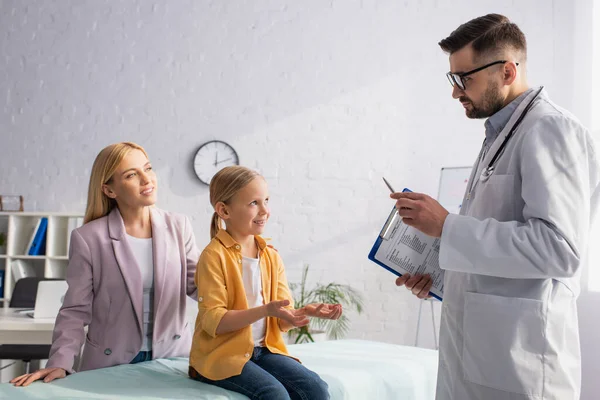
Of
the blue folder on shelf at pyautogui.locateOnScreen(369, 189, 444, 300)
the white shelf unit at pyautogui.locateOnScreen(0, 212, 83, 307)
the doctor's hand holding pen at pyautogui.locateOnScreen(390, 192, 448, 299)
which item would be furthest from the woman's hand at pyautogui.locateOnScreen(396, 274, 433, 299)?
the white shelf unit at pyautogui.locateOnScreen(0, 212, 83, 307)

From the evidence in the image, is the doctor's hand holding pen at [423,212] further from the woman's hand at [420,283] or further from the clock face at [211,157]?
the clock face at [211,157]

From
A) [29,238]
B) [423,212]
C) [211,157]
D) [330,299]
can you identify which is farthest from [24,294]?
[423,212]

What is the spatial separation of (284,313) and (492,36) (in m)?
0.96

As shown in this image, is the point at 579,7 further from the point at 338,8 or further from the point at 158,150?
the point at 158,150

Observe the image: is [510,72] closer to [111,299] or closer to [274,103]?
[111,299]

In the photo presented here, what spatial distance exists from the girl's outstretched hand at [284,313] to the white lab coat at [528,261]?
1.55 ft

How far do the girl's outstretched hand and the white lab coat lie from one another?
472 millimetres

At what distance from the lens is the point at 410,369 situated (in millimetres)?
2520

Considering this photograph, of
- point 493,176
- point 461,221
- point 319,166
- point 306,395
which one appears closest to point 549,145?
point 493,176

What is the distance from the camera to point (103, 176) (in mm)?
2332

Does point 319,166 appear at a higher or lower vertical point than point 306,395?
higher

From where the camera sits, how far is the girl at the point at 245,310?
1.97 meters

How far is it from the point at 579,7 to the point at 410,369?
384 centimetres

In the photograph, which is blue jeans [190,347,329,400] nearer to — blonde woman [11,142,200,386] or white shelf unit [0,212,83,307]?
blonde woman [11,142,200,386]
